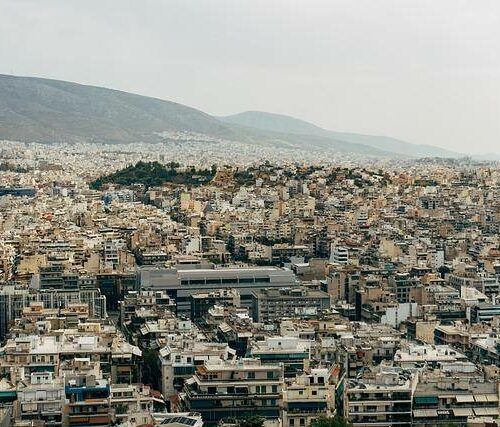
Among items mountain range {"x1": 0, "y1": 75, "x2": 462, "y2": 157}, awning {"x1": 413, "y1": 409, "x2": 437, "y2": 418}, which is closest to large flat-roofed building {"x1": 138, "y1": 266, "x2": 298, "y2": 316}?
awning {"x1": 413, "y1": 409, "x2": 437, "y2": 418}

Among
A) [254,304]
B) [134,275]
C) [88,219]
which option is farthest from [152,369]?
[88,219]

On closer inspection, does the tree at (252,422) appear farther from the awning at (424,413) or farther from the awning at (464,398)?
the awning at (464,398)

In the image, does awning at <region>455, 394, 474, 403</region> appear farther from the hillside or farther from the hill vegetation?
the hillside

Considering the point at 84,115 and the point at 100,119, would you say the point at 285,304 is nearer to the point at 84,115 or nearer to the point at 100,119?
the point at 100,119

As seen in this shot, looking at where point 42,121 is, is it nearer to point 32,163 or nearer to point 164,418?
point 32,163

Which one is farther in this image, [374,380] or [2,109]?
[2,109]

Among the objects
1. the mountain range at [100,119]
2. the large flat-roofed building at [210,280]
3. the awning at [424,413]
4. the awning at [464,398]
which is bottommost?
the large flat-roofed building at [210,280]

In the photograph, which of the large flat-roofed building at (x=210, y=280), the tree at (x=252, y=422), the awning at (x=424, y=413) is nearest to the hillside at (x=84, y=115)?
the large flat-roofed building at (x=210, y=280)
